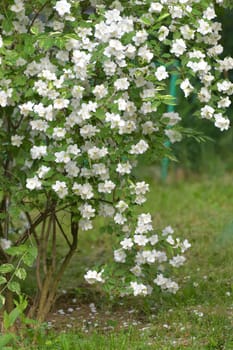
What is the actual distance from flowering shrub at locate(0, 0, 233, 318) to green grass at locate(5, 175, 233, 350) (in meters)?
0.28

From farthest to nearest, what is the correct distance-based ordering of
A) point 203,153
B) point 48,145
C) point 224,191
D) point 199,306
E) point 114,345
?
1. point 203,153
2. point 224,191
3. point 199,306
4. point 48,145
5. point 114,345

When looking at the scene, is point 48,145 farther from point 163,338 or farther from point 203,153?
point 203,153

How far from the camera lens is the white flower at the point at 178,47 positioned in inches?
170

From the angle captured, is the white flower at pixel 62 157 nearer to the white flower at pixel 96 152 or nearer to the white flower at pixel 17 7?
the white flower at pixel 96 152

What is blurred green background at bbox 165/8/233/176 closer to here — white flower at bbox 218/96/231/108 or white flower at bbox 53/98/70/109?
white flower at bbox 218/96/231/108

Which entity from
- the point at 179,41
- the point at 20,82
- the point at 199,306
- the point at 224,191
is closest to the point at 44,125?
the point at 20,82

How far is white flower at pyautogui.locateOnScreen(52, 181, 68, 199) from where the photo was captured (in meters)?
4.21

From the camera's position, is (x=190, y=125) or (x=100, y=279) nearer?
(x=100, y=279)

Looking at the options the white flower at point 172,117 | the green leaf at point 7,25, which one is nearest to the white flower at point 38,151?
the green leaf at point 7,25

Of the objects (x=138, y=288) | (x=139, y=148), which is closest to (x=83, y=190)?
(x=139, y=148)

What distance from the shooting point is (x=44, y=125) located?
425cm

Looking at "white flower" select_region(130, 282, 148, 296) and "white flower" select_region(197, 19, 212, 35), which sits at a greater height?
"white flower" select_region(197, 19, 212, 35)

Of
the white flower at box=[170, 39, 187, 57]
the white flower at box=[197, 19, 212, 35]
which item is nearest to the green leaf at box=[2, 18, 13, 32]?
the white flower at box=[170, 39, 187, 57]

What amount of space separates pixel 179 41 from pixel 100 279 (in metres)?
1.25
